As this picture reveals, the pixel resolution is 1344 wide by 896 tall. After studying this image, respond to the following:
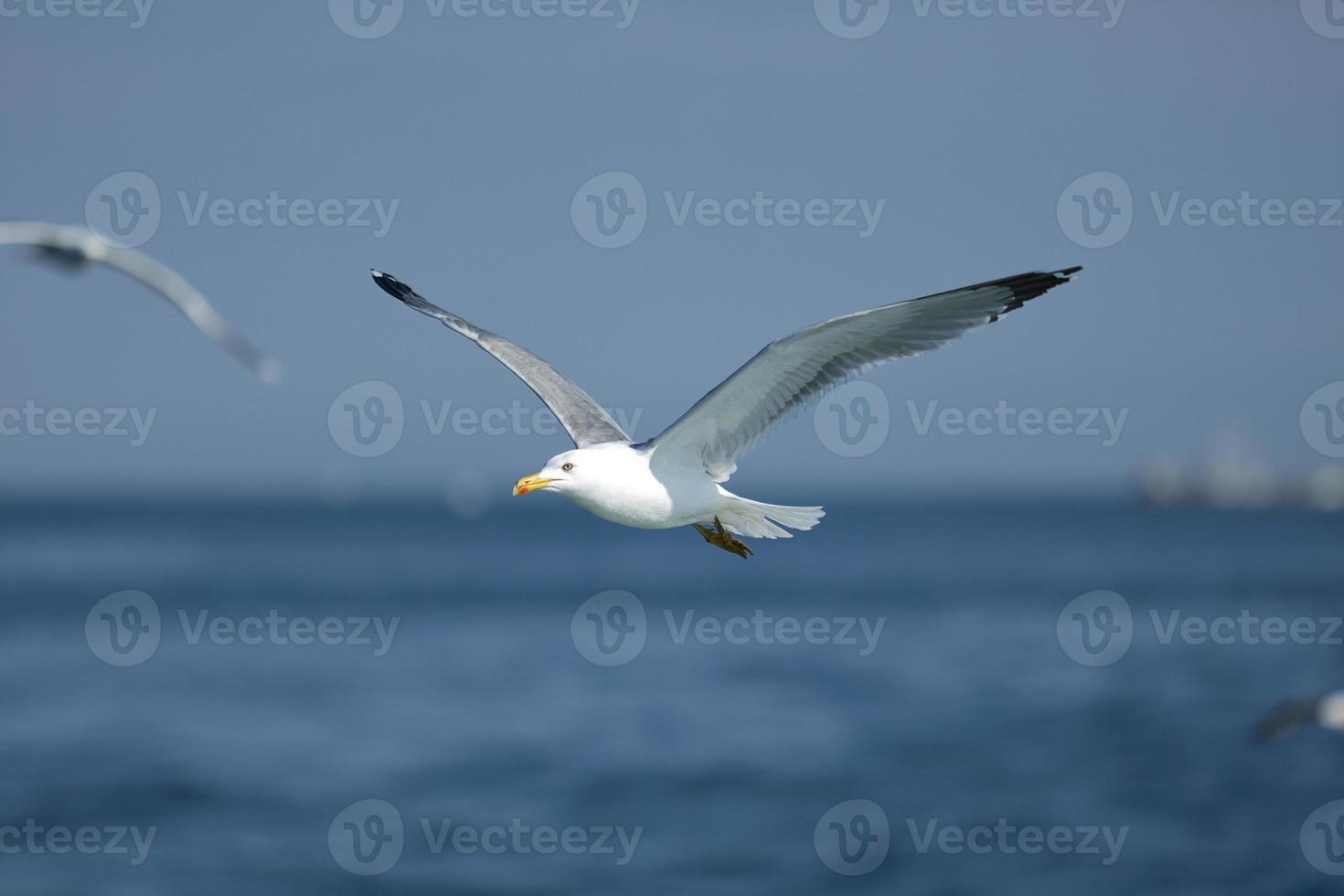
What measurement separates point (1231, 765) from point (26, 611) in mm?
44685

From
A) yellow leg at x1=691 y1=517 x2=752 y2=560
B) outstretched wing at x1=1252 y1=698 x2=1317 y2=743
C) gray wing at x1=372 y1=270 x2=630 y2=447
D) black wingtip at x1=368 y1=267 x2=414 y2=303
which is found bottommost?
outstretched wing at x1=1252 y1=698 x2=1317 y2=743

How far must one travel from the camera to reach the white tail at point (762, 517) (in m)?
8.06

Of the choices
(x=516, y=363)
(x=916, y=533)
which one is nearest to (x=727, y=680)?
(x=516, y=363)

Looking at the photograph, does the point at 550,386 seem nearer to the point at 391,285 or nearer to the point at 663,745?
the point at 391,285

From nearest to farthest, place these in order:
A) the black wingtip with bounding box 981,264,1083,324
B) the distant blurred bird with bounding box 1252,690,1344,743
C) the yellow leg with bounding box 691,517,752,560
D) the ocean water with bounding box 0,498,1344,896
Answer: the black wingtip with bounding box 981,264,1083,324 < the yellow leg with bounding box 691,517,752,560 < the distant blurred bird with bounding box 1252,690,1344,743 < the ocean water with bounding box 0,498,1344,896

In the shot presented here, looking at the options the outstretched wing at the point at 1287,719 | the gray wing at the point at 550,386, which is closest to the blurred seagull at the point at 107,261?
the gray wing at the point at 550,386

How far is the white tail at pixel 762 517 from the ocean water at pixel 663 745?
40.5 feet

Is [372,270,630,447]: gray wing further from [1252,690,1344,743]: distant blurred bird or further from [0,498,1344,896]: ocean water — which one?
[0,498,1344,896]: ocean water

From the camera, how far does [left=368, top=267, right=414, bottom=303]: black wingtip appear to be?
10570 mm

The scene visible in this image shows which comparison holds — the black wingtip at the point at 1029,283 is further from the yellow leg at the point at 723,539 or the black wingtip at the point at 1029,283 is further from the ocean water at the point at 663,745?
the ocean water at the point at 663,745

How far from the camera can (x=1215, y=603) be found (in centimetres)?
5822

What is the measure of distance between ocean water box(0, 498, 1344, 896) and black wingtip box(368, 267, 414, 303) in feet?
36.0

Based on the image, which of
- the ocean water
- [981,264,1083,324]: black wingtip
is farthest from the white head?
the ocean water

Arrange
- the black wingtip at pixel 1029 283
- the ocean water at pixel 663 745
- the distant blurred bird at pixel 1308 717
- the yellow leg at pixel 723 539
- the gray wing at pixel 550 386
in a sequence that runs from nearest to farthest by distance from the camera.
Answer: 1. the black wingtip at pixel 1029 283
2. the yellow leg at pixel 723 539
3. the gray wing at pixel 550 386
4. the distant blurred bird at pixel 1308 717
5. the ocean water at pixel 663 745
